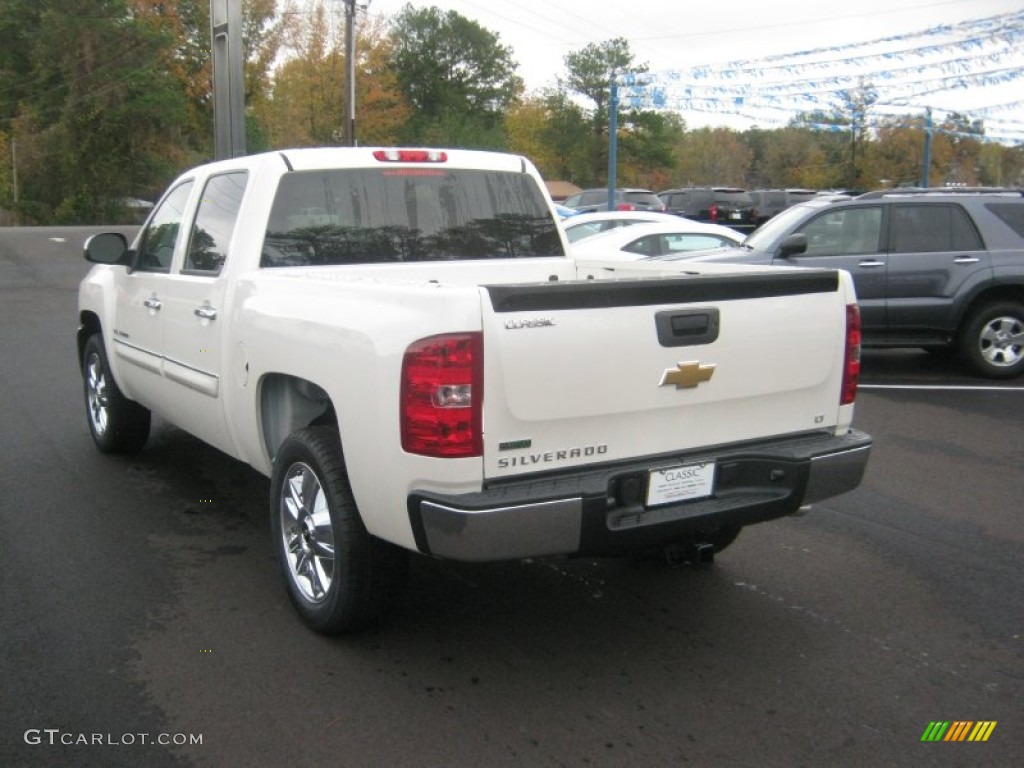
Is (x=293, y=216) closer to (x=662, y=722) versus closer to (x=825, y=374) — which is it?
(x=825, y=374)

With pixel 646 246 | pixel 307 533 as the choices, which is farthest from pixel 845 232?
pixel 307 533

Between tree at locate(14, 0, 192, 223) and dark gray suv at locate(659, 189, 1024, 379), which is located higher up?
tree at locate(14, 0, 192, 223)

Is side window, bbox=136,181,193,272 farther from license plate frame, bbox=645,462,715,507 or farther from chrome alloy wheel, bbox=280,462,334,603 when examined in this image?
license plate frame, bbox=645,462,715,507

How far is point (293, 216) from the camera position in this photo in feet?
16.1

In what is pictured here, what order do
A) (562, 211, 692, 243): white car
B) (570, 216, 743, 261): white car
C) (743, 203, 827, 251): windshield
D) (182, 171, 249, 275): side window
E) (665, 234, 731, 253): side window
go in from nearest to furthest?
(182, 171, 249, 275): side window
(743, 203, 827, 251): windshield
(570, 216, 743, 261): white car
(665, 234, 731, 253): side window
(562, 211, 692, 243): white car

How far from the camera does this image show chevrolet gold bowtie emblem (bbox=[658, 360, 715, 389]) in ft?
12.1

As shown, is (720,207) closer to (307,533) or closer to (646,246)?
(646,246)

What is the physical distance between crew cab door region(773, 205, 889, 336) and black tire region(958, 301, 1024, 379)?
876 mm

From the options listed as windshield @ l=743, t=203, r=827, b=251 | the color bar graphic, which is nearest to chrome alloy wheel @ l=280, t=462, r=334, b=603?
the color bar graphic

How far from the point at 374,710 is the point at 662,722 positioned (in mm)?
983

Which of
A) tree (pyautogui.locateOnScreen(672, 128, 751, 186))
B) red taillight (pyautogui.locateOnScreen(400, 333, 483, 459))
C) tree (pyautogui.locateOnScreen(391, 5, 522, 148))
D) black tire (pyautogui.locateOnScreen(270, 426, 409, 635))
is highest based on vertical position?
tree (pyautogui.locateOnScreen(391, 5, 522, 148))

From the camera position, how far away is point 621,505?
362 centimetres

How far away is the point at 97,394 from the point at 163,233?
161 cm

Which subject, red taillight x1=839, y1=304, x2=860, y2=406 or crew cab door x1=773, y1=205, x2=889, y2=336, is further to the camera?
crew cab door x1=773, y1=205, x2=889, y2=336
